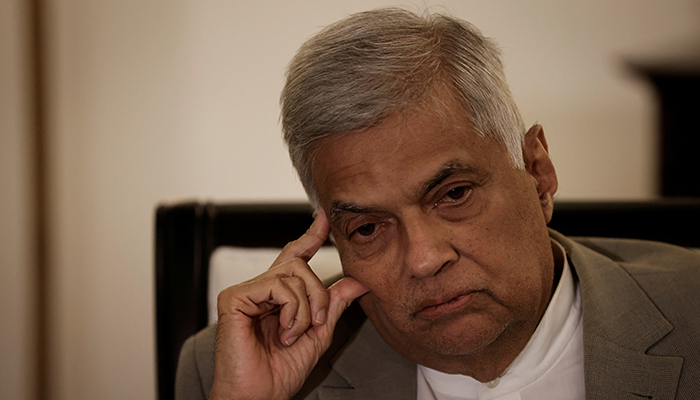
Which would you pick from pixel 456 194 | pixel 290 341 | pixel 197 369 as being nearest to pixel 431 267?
pixel 456 194

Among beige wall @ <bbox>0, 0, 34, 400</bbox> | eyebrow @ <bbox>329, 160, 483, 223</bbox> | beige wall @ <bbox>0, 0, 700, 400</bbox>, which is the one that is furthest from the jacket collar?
beige wall @ <bbox>0, 0, 34, 400</bbox>

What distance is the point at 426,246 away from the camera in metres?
0.99

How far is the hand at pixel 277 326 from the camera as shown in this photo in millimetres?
1107

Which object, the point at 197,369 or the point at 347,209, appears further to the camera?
the point at 197,369

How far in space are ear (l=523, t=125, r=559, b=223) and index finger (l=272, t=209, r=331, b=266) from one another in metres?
0.49

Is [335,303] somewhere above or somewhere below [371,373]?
above

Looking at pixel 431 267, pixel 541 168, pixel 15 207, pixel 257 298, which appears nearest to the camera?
pixel 431 267

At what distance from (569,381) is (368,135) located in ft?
2.60

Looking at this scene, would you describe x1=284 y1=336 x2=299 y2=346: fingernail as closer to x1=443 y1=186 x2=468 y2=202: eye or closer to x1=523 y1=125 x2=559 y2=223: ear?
x1=443 y1=186 x2=468 y2=202: eye

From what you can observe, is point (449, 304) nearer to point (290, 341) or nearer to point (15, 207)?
point (290, 341)

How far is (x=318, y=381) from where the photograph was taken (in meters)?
1.26

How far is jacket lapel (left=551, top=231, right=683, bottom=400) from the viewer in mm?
1077

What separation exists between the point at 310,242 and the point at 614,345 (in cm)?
72

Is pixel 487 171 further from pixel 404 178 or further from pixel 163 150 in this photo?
pixel 163 150
